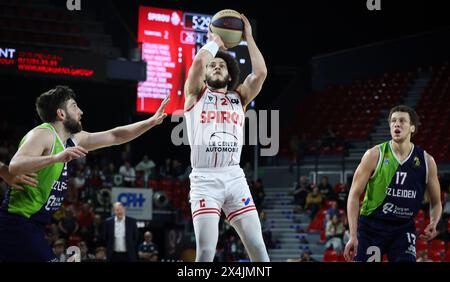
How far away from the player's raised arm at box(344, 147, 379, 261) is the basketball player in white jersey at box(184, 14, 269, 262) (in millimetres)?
830

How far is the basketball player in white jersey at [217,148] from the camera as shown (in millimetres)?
6398

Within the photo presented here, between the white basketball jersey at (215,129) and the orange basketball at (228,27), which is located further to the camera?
the orange basketball at (228,27)

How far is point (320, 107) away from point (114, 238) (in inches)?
477

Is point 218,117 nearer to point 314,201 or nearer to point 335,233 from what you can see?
point 335,233

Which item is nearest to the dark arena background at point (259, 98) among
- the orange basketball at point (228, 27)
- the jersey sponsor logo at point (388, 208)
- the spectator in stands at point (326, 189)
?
the spectator in stands at point (326, 189)

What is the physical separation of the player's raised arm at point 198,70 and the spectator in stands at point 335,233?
32.3 ft

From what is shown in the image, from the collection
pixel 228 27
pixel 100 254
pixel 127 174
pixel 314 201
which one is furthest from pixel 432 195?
pixel 127 174

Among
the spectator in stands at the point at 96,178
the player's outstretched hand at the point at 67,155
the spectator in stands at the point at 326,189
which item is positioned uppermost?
the spectator in stands at the point at 96,178

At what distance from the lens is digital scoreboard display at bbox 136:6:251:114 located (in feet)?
64.6

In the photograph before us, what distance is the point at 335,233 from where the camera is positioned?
16281 mm

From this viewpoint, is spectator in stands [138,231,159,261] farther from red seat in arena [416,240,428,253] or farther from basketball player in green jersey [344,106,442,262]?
basketball player in green jersey [344,106,442,262]

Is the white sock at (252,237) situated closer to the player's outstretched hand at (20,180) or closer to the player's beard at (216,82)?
the player's beard at (216,82)
